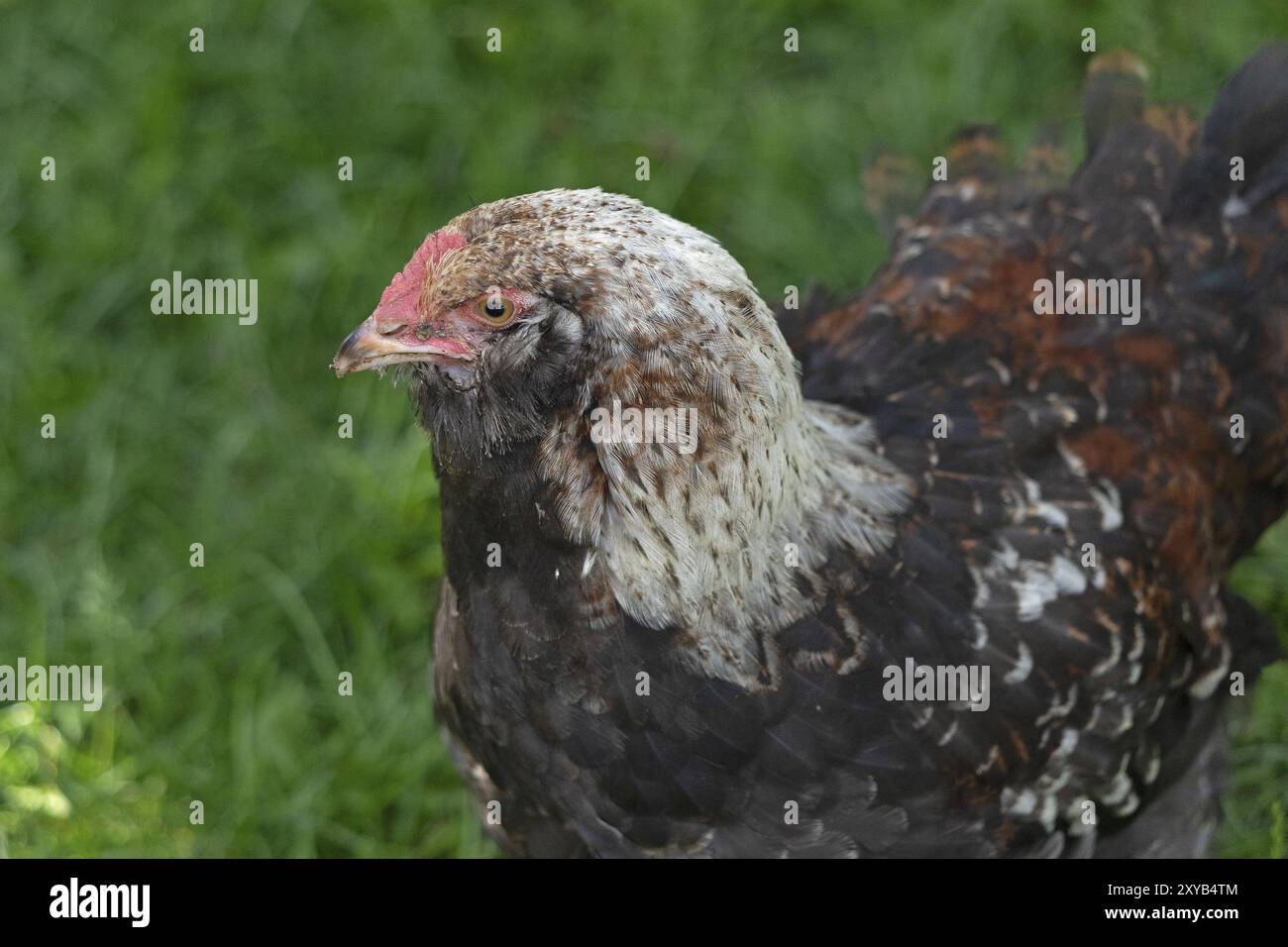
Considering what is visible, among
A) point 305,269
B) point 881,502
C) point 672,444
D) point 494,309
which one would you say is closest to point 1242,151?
point 881,502

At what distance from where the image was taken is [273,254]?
20.2ft

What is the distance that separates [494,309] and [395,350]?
232mm

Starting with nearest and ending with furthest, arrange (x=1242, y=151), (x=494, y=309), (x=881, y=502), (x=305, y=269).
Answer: (x=494, y=309)
(x=881, y=502)
(x=1242, y=151)
(x=305, y=269)

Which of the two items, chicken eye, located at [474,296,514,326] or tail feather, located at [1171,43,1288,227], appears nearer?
chicken eye, located at [474,296,514,326]

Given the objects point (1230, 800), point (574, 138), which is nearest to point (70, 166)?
point (574, 138)

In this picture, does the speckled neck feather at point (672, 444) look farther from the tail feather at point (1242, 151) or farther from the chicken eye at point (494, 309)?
the tail feather at point (1242, 151)

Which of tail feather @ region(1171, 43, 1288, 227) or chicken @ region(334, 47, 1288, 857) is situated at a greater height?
tail feather @ region(1171, 43, 1288, 227)

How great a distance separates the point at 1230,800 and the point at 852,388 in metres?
2.03

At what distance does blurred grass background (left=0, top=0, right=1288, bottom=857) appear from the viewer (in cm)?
491

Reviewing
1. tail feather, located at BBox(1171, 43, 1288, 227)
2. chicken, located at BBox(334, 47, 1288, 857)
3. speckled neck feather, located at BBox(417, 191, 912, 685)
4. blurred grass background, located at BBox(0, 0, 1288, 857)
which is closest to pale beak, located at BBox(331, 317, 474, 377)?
chicken, located at BBox(334, 47, 1288, 857)

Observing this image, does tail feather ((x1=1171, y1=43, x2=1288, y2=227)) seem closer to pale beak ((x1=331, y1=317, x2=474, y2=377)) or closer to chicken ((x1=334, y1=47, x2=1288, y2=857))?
chicken ((x1=334, y1=47, x2=1288, y2=857))

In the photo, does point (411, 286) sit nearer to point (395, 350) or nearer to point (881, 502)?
point (395, 350)

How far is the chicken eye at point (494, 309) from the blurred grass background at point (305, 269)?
2.21 m

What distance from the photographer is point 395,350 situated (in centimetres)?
318
